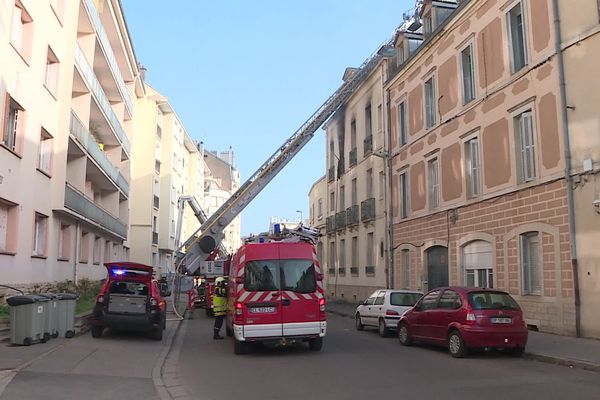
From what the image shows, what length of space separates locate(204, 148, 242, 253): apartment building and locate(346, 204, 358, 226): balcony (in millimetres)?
50848

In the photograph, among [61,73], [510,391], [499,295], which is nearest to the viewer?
[510,391]

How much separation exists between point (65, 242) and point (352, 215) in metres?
16.6

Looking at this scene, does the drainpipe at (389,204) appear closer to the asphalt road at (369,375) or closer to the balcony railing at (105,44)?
the asphalt road at (369,375)

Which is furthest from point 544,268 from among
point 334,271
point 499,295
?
point 334,271

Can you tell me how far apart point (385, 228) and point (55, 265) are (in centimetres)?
1537

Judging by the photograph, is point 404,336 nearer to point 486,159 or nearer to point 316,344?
point 316,344

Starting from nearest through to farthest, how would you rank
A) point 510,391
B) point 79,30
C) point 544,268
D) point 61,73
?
point 510,391, point 544,268, point 61,73, point 79,30

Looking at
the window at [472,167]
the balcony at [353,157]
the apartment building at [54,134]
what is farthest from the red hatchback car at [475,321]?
the balcony at [353,157]

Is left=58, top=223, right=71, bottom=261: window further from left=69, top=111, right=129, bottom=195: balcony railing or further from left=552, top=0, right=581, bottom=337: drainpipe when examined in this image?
left=552, top=0, right=581, bottom=337: drainpipe

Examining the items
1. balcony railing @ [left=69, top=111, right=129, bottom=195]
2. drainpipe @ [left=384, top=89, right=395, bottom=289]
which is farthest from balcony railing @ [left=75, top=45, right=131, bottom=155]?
drainpipe @ [left=384, top=89, right=395, bottom=289]

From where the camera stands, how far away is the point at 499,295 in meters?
12.3

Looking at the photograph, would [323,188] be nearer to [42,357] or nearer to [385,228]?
[385,228]

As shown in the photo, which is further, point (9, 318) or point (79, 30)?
point (79, 30)

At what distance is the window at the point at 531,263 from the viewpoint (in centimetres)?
1669
